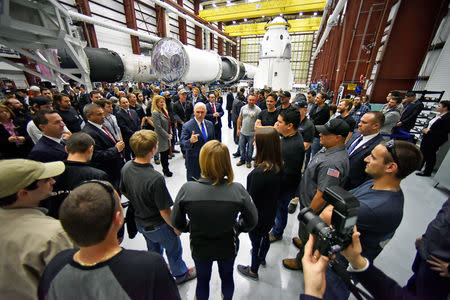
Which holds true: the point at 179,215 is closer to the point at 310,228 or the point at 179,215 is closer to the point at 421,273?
the point at 310,228

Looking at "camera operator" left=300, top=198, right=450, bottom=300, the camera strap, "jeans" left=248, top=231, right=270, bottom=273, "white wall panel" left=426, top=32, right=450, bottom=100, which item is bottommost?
"jeans" left=248, top=231, right=270, bottom=273

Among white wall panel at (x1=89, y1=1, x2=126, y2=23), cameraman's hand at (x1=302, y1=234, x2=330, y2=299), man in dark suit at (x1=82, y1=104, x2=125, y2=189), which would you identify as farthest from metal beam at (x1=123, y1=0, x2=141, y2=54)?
cameraman's hand at (x1=302, y1=234, x2=330, y2=299)

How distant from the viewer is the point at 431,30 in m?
4.14

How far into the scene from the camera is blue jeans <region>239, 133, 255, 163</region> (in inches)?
158

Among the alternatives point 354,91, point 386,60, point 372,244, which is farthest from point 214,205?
point 354,91

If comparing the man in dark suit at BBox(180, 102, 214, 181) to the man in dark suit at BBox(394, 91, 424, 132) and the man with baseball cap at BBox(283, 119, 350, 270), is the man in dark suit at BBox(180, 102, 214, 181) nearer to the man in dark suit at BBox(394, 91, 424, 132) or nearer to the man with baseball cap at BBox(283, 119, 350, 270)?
the man with baseball cap at BBox(283, 119, 350, 270)

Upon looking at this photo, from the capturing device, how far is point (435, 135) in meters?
3.49

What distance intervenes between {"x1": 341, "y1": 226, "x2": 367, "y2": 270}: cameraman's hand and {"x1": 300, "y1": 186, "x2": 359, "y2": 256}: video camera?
1.7 inches

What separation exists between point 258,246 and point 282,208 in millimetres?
634

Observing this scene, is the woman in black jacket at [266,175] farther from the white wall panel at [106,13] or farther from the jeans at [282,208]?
the white wall panel at [106,13]

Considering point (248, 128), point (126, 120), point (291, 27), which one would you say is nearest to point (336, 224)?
point (248, 128)

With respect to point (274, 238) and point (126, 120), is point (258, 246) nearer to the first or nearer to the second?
point (274, 238)

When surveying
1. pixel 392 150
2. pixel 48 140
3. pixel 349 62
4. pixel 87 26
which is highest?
pixel 87 26

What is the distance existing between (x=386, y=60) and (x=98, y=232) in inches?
272
